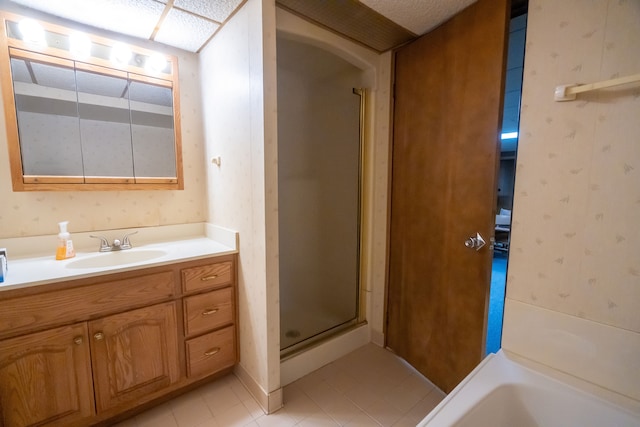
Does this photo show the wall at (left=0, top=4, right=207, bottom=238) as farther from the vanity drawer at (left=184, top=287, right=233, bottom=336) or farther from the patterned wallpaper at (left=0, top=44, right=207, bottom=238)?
the vanity drawer at (left=184, top=287, right=233, bottom=336)

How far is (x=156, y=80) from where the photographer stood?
5.62ft

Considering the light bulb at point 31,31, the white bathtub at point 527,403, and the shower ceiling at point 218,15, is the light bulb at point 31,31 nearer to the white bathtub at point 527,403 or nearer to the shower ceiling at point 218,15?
the shower ceiling at point 218,15

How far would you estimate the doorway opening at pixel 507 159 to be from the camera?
1.60 metres

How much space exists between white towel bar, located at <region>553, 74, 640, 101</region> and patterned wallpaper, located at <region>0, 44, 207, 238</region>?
200 cm

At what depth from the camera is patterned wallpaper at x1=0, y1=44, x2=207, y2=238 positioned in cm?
140

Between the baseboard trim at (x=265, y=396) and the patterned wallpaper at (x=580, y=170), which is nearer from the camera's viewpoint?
the patterned wallpaper at (x=580, y=170)

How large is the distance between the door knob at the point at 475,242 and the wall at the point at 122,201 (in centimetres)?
177

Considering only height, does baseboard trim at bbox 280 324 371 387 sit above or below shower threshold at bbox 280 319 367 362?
below

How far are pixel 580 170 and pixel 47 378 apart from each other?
7.60 ft

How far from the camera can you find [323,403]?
1512 millimetres

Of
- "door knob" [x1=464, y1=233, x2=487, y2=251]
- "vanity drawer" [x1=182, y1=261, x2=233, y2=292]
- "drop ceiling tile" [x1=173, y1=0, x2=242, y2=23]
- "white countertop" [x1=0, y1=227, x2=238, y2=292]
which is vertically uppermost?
"drop ceiling tile" [x1=173, y1=0, x2=242, y2=23]

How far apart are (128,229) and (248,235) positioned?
870 mm

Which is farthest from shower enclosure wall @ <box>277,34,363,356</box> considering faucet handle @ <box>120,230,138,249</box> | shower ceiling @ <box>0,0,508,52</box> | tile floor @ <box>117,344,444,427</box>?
faucet handle @ <box>120,230,138,249</box>

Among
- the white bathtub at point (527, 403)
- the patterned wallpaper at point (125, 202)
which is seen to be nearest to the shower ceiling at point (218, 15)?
the patterned wallpaper at point (125, 202)
